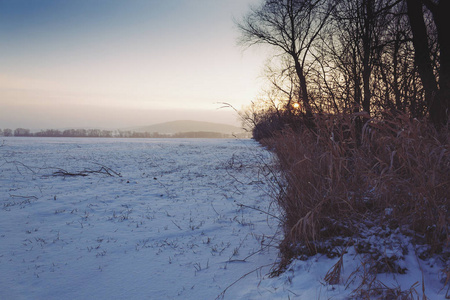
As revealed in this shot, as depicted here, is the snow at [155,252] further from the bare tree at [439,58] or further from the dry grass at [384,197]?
the bare tree at [439,58]

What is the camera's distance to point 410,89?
4867mm

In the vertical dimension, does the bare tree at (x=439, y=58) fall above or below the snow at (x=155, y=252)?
above

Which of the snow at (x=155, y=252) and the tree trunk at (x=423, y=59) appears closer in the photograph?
the snow at (x=155, y=252)

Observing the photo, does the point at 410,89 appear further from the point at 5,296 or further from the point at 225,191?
the point at 5,296

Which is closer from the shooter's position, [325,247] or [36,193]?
[325,247]

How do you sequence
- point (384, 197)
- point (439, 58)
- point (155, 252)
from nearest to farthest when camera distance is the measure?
1. point (384, 197)
2. point (155, 252)
3. point (439, 58)

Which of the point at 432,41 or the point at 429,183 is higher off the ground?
the point at 432,41

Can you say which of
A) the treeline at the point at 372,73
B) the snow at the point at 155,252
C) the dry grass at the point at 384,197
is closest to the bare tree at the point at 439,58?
the treeline at the point at 372,73

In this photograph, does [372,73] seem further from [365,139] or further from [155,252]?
[155,252]

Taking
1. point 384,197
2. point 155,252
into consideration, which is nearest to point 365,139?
point 384,197

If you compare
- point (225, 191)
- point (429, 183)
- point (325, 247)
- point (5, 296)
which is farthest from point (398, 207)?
point (225, 191)

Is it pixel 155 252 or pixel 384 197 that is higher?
pixel 384 197

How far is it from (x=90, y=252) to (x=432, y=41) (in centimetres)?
951

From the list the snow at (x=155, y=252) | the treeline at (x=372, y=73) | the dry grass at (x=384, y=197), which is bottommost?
the snow at (x=155, y=252)
